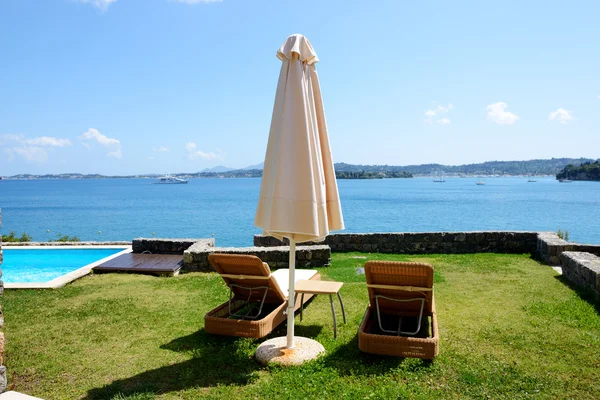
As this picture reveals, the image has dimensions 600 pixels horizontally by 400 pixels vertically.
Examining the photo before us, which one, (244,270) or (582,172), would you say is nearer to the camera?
(244,270)

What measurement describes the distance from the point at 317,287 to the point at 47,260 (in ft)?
31.9

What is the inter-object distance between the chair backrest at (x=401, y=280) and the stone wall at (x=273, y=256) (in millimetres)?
4334

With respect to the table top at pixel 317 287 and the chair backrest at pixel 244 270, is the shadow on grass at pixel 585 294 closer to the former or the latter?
the table top at pixel 317 287

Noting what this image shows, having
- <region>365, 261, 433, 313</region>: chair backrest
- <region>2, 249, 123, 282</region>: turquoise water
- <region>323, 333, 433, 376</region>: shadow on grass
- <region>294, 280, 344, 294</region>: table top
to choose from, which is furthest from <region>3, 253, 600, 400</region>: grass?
<region>2, 249, 123, 282</region>: turquoise water

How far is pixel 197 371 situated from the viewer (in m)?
4.21

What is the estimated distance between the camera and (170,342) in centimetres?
498

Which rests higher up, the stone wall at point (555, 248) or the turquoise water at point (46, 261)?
the stone wall at point (555, 248)

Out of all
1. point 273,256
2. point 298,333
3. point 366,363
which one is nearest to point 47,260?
point 273,256

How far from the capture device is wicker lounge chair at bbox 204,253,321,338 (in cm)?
490

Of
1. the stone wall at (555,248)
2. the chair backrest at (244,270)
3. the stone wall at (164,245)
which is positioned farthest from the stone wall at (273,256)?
the stone wall at (555,248)

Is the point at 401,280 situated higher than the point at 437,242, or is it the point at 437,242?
the point at 401,280

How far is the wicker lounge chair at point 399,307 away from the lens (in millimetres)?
4293

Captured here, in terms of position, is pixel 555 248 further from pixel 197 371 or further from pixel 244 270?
pixel 197 371

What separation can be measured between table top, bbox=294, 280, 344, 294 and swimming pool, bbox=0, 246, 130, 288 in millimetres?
6864
